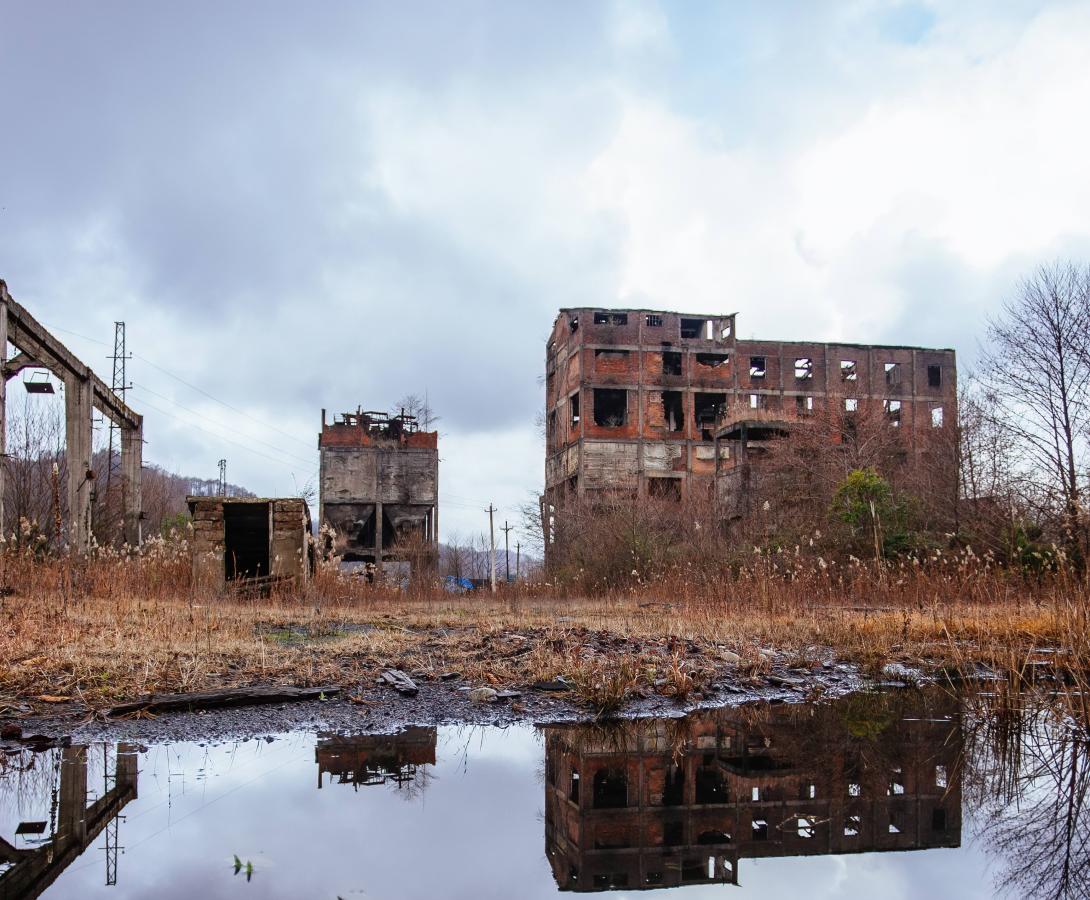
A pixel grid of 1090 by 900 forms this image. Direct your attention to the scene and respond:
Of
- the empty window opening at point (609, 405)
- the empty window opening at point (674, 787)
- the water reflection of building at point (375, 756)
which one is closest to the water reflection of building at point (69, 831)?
the water reflection of building at point (375, 756)

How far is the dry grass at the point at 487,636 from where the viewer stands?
18.1 feet

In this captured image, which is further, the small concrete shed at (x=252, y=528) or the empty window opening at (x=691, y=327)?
the empty window opening at (x=691, y=327)

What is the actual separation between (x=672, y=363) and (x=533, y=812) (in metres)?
36.5

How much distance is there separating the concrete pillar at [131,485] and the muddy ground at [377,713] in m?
15.3

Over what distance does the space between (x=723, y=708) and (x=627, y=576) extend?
1424 centimetres

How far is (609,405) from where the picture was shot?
39.9 meters

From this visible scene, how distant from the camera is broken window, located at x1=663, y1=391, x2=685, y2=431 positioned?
38812 millimetres

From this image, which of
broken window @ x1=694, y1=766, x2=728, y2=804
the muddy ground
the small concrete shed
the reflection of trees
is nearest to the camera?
the reflection of trees

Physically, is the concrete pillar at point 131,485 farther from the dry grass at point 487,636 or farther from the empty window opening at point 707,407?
the empty window opening at point 707,407

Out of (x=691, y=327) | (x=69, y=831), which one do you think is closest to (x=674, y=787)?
(x=69, y=831)

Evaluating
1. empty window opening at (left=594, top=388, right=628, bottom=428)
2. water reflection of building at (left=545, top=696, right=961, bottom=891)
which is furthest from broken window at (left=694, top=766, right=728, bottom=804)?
empty window opening at (left=594, top=388, right=628, bottom=428)

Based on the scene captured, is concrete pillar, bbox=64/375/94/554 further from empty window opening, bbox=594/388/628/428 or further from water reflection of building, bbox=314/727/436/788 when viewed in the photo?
empty window opening, bbox=594/388/628/428

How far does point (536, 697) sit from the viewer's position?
5410 millimetres

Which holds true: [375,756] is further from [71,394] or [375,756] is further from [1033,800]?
[71,394]
